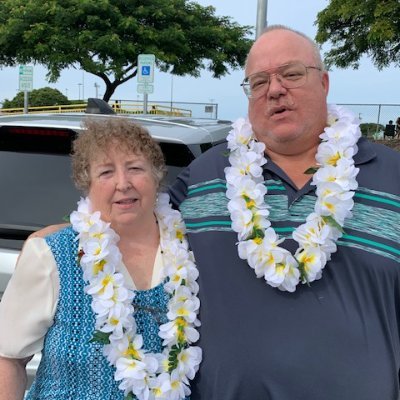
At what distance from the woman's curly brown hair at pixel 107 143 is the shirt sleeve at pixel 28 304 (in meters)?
0.34

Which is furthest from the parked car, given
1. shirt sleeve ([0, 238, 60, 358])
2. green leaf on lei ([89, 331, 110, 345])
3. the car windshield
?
green leaf on lei ([89, 331, 110, 345])

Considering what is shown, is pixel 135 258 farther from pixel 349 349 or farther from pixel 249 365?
pixel 349 349

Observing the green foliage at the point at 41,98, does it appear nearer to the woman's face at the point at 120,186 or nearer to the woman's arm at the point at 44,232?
the woman's arm at the point at 44,232

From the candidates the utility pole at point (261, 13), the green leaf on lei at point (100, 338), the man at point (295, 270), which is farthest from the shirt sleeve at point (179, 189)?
the utility pole at point (261, 13)

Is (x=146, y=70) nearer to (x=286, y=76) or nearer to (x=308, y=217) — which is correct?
(x=286, y=76)

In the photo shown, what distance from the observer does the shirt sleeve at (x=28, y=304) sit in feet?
5.63

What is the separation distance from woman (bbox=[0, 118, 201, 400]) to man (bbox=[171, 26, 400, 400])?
0.41 feet

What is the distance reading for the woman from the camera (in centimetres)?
173

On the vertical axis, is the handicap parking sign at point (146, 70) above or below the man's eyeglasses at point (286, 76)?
above

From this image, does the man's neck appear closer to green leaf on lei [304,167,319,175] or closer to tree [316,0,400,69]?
green leaf on lei [304,167,319,175]

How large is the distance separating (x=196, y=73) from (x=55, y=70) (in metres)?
5.87

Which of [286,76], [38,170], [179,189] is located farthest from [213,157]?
[38,170]

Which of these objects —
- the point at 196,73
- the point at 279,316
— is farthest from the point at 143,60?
the point at 196,73

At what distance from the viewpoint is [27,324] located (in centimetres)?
172
